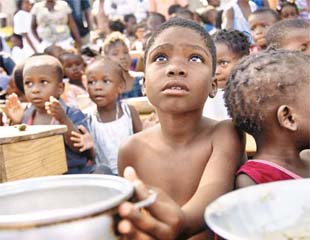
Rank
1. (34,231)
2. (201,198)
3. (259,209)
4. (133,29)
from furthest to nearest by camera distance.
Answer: (133,29) → (201,198) → (259,209) → (34,231)

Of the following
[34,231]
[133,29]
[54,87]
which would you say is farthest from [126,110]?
[133,29]

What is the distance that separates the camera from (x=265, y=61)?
1.15 meters

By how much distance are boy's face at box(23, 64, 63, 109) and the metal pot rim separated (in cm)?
176

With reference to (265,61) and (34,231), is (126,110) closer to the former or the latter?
(265,61)

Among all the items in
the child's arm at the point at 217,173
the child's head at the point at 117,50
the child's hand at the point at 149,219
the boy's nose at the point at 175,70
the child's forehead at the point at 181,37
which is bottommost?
the child's head at the point at 117,50

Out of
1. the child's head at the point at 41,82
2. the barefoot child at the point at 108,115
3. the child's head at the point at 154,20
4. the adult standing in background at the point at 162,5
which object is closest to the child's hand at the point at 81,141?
the barefoot child at the point at 108,115

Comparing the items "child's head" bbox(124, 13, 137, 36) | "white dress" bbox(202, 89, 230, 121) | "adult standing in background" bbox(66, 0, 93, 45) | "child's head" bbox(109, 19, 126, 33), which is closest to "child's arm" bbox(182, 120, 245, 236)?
"white dress" bbox(202, 89, 230, 121)

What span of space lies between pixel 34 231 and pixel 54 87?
202 cm

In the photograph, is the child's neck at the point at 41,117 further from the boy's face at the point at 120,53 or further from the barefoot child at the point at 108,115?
the boy's face at the point at 120,53

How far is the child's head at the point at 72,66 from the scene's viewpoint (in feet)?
12.8

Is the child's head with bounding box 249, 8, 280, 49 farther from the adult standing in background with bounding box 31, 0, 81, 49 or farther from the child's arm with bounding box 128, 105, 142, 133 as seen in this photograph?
the adult standing in background with bounding box 31, 0, 81, 49

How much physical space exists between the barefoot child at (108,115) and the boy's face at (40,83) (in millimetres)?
211

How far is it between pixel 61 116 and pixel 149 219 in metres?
1.57

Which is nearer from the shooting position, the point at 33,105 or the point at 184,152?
the point at 184,152
